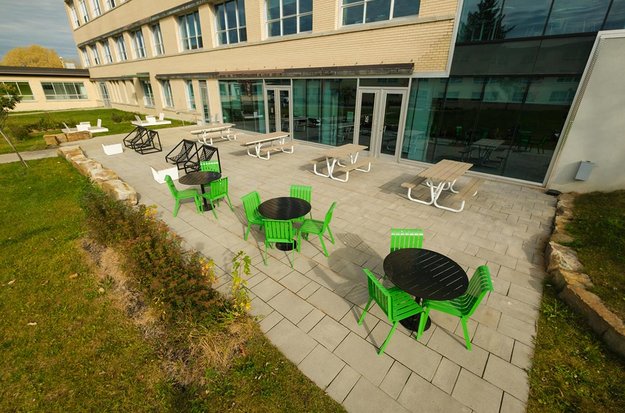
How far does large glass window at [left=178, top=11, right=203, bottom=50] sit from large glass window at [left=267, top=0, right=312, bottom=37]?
7353 mm

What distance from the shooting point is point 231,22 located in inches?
652

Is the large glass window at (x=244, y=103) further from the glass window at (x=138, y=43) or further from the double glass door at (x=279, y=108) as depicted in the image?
the glass window at (x=138, y=43)

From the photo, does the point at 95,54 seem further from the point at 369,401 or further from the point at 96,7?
the point at 369,401

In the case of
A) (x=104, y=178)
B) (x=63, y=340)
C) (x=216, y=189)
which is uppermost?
(x=216, y=189)

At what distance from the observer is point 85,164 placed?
33.3ft

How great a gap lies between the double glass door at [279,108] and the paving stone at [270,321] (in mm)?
12565

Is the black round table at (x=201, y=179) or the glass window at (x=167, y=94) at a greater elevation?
the glass window at (x=167, y=94)

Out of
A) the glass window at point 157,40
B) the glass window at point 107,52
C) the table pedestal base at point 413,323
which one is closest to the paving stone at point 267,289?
the table pedestal base at point 413,323

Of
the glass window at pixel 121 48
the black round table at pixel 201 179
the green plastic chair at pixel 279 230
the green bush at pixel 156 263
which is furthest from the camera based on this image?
the glass window at pixel 121 48

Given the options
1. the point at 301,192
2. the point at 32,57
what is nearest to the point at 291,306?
the point at 301,192

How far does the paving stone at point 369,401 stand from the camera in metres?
2.83

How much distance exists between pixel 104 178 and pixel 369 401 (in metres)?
9.69

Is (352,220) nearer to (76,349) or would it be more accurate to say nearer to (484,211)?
(484,211)

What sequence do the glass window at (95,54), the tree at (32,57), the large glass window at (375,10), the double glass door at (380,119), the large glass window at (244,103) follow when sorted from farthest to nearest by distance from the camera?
the tree at (32,57), the glass window at (95,54), the large glass window at (244,103), the double glass door at (380,119), the large glass window at (375,10)
